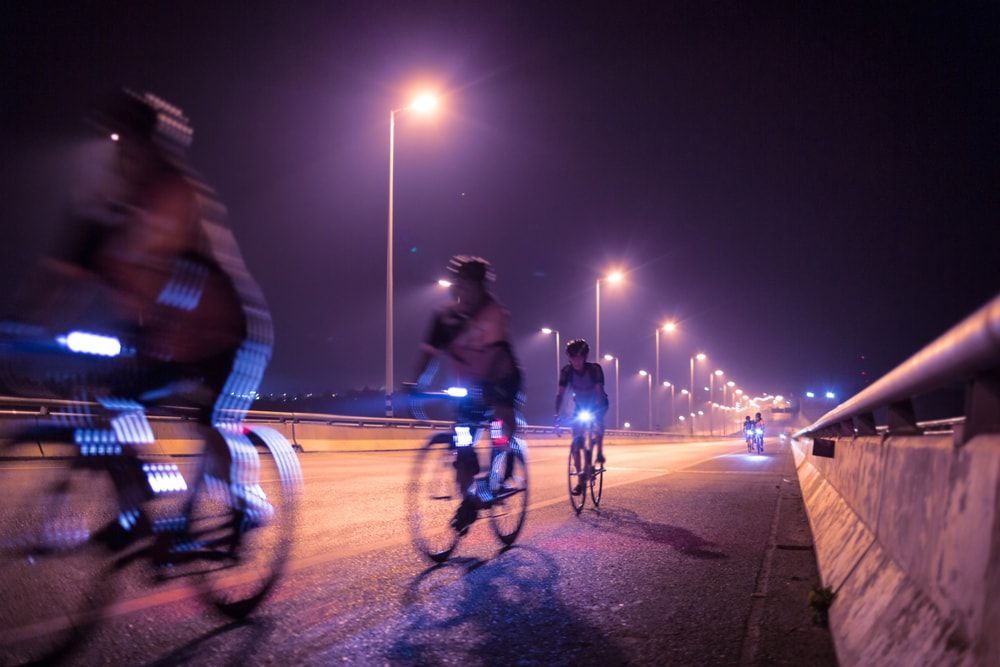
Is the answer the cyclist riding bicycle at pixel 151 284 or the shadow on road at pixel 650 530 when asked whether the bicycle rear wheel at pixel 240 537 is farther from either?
the shadow on road at pixel 650 530

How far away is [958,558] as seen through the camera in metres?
2.03

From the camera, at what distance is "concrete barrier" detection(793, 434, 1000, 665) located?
5.99ft

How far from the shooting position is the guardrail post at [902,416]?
3748 millimetres

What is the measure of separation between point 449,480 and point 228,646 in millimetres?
2371

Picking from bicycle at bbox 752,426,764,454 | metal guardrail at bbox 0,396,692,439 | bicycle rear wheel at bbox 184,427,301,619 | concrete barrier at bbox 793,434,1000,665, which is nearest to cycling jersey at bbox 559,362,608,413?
metal guardrail at bbox 0,396,692,439

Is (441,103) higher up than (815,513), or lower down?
higher up

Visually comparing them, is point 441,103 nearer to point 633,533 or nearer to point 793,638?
point 633,533

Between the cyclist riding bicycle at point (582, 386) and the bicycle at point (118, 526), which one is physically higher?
the cyclist riding bicycle at point (582, 386)

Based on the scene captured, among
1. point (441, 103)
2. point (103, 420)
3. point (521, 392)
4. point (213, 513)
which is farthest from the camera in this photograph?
point (441, 103)

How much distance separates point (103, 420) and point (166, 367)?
1.20ft

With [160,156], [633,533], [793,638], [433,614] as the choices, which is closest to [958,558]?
[793,638]

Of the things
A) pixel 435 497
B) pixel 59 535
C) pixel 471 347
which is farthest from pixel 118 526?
pixel 471 347

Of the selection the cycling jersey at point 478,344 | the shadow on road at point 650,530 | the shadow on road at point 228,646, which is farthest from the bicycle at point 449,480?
the shadow on road at point 228,646

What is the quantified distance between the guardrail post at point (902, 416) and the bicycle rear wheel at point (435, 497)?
116 inches
